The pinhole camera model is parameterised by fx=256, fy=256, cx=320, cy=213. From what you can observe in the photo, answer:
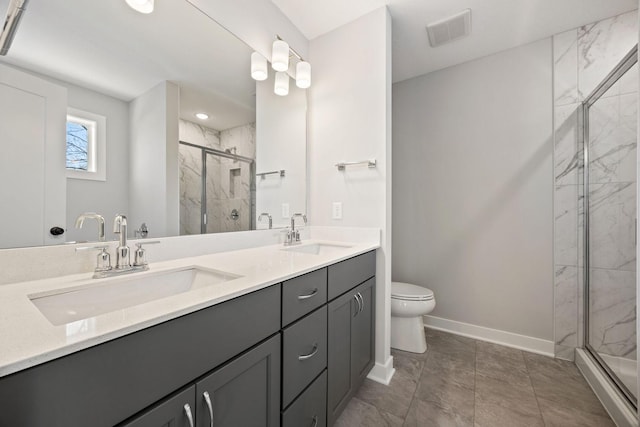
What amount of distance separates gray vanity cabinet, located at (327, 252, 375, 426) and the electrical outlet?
39cm

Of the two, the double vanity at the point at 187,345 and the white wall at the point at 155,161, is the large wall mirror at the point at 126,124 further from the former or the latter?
the double vanity at the point at 187,345

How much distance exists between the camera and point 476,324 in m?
2.15

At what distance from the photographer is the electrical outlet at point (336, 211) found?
1.81m

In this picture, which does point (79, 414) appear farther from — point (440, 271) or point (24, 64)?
point (440, 271)

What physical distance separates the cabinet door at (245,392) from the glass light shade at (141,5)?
1.38m

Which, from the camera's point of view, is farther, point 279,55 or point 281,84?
point 281,84

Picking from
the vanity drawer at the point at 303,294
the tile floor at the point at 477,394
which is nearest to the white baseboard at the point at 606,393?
the tile floor at the point at 477,394

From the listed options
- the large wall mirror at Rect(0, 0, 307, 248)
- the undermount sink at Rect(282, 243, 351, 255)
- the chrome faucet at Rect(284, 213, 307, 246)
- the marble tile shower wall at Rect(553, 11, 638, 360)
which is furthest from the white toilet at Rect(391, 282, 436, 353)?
the large wall mirror at Rect(0, 0, 307, 248)

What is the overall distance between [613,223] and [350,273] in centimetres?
164

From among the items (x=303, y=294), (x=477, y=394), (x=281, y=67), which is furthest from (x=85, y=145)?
(x=477, y=394)

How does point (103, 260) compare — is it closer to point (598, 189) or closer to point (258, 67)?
point (258, 67)

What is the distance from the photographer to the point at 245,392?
72 centimetres

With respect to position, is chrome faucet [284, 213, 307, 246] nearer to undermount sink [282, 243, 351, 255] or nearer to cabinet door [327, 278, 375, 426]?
undermount sink [282, 243, 351, 255]

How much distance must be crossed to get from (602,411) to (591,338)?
1.63ft
